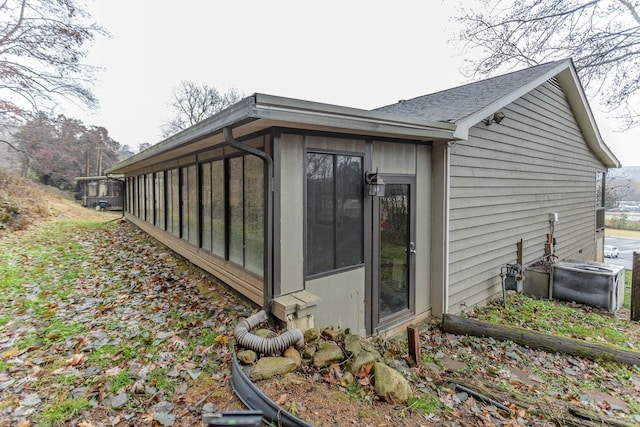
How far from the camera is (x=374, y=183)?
4047 millimetres

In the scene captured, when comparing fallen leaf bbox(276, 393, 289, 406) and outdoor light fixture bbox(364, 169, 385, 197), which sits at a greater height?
outdoor light fixture bbox(364, 169, 385, 197)

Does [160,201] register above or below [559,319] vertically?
above

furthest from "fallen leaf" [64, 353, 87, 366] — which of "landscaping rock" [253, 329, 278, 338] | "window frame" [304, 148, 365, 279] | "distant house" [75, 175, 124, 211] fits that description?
"distant house" [75, 175, 124, 211]

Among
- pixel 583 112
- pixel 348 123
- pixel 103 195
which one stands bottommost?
pixel 103 195

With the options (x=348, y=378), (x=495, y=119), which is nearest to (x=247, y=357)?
(x=348, y=378)

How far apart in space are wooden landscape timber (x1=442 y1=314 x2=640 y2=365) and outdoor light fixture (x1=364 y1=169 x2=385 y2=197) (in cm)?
217

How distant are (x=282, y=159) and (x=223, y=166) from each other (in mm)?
1613

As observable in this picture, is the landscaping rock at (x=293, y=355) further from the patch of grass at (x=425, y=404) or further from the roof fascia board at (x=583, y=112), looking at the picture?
the roof fascia board at (x=583, y=112)

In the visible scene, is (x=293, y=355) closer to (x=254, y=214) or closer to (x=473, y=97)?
(x=254, y=214)

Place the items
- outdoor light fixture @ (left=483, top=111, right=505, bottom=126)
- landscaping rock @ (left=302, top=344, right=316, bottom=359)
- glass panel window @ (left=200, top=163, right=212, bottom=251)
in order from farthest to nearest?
outdoor light fixture @ (left=483, top=111, right=505, bottom=126), glass panel window @ (left=200, top=163, right=212, bottom=251), landscaping rock @ (left=302, top=344, right=316, bottom=359)

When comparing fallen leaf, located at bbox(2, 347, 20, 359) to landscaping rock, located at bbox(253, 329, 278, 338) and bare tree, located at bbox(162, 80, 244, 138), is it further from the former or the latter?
bare tree, located at bbox(162, 80, 244, 138)

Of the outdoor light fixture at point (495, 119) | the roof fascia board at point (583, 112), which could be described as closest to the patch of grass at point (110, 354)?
the outdoor light fixture at point (495, 119)

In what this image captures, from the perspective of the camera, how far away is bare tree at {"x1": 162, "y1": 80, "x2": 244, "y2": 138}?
23.3 metres

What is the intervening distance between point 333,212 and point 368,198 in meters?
0.61
